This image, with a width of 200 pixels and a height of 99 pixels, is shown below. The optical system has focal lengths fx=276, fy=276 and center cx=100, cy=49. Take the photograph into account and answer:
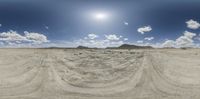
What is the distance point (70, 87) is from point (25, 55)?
6297 millimetres

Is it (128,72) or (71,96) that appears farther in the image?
(128,72)

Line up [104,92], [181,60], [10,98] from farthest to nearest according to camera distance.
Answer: [181,60]
[104,92]
[10,98]

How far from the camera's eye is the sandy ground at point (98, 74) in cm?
1170

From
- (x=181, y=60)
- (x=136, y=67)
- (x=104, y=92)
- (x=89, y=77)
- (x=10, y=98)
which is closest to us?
(x=10, y=98)

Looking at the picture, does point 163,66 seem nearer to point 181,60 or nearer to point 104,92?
point 181,60

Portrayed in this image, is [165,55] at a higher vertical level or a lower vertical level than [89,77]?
higher

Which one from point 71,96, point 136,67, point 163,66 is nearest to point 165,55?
point 163,66

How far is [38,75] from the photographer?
1420 centimetres

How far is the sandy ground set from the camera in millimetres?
11703

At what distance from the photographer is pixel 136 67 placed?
15.4 metres

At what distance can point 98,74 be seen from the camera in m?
14.6

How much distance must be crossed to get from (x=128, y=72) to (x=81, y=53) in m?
3.93

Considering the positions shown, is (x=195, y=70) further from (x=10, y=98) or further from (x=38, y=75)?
(x=10, y=98)

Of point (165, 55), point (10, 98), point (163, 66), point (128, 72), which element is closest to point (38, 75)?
point (10, 98)
